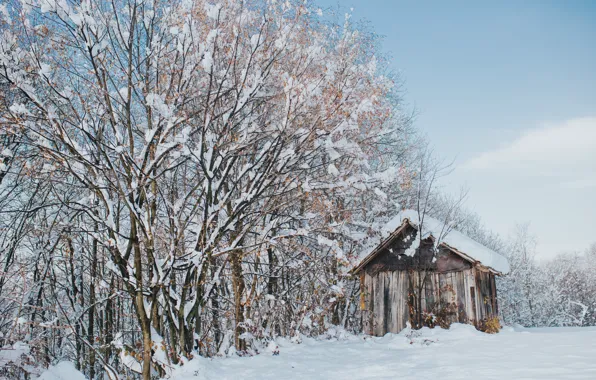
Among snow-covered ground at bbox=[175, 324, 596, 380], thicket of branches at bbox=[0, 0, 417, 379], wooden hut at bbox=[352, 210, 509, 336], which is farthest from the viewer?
wooden hut at bbox=[352, 210, 509, 336]

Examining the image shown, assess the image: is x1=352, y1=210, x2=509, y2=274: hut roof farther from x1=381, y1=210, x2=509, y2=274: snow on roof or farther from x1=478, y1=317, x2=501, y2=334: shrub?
x1=478, y1=317, x2=501, y2=334: shrub

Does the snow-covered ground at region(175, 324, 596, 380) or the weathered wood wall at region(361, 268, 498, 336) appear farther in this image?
the weathered wood wall at region(361, 268, 498, 336)

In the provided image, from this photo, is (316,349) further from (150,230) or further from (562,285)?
(562,285)

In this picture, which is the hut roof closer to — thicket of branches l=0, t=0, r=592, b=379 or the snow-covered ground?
thicket of branches l=0, t=0, r=592, b=379

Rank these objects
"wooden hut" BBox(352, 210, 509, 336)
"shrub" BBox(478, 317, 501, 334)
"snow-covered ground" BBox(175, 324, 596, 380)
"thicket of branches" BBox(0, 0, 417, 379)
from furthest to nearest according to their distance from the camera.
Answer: "wooden hut" BBox(352, 210, 509, 336), "shrub" BBox(478, 317, 501, 334), "thicket of branches" BBox(0, 0, 417, 379), "snow-covered ground" BBox(175, 324, 596, 380)

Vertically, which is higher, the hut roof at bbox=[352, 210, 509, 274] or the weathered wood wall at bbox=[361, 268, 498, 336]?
the hut roof at bbox=[352, 210, 509, 274]

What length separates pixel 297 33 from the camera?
354 inches

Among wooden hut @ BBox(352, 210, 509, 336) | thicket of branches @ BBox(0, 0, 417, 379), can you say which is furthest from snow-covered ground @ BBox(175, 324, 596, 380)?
wooden hut @ BBox(352, 210, 509, 336)

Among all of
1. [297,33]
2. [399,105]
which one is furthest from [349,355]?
[399,105]

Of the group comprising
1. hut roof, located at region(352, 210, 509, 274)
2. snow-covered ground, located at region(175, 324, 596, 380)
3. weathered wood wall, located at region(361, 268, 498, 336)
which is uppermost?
hut roof, located at region(352, 210, 509, 274)

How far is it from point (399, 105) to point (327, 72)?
1054cm

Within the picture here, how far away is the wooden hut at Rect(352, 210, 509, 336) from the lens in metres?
11.9

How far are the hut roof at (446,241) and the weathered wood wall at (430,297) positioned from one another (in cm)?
55

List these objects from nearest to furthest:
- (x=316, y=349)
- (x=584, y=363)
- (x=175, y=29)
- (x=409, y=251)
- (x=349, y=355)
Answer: (x=584, y=363), (x=175, y=29), (x=349, y=355), (x=316, y=349), (x=409, y=251)
